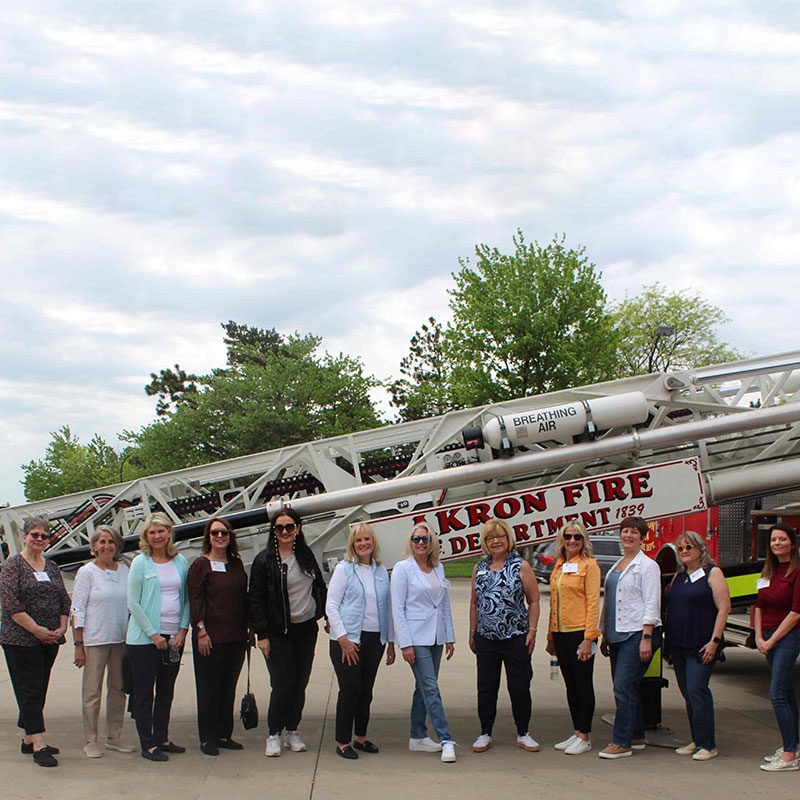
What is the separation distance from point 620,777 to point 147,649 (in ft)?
11.0

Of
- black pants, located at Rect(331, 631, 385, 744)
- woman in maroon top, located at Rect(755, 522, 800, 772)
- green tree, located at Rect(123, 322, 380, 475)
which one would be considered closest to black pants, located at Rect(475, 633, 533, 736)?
black pants, located at Rect(331, 631, 385, 744)

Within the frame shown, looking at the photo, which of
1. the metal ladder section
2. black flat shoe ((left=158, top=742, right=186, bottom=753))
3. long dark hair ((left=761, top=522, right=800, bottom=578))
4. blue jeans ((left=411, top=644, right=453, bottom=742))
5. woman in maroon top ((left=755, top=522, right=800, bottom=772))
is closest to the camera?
woman in maroon top ((left=755, top=522, right=800, bottom=772))

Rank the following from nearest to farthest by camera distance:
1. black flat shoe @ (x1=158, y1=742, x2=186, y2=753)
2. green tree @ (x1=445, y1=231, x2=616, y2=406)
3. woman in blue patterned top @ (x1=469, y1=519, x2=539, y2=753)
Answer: woman in blue patterned top @ (x1=469, y1=519, x2=539, y2=753) < black flat shoe @ (x1=158, y1=742, x2=186, y2=753) < green tree @ (x1=445, y1=231, x2=616, y2=406)

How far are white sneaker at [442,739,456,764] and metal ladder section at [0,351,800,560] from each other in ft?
6.14

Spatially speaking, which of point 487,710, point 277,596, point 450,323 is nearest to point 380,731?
point 487,710

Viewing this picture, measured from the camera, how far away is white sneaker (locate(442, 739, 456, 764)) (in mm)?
6195

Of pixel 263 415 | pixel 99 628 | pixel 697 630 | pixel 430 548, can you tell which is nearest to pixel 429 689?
pixel 430 548

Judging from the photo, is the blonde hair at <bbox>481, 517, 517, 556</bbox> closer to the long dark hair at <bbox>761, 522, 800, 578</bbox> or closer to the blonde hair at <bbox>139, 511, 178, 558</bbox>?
the long dark hair at <bbox>761, 522, 800, 578</bbox>

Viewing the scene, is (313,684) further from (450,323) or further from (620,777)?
(450,323)

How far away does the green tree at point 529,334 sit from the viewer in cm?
2616

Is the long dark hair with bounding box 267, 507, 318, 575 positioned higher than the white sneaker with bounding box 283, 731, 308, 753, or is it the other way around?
the long dark hair with bounding box 267, 507, 318, 575

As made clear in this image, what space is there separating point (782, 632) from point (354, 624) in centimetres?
293

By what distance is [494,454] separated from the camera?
23.4 feet

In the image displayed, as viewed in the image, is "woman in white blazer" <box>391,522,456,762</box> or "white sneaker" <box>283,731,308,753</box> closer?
"woman in white blazer" <box>391,522,456,762</box>
